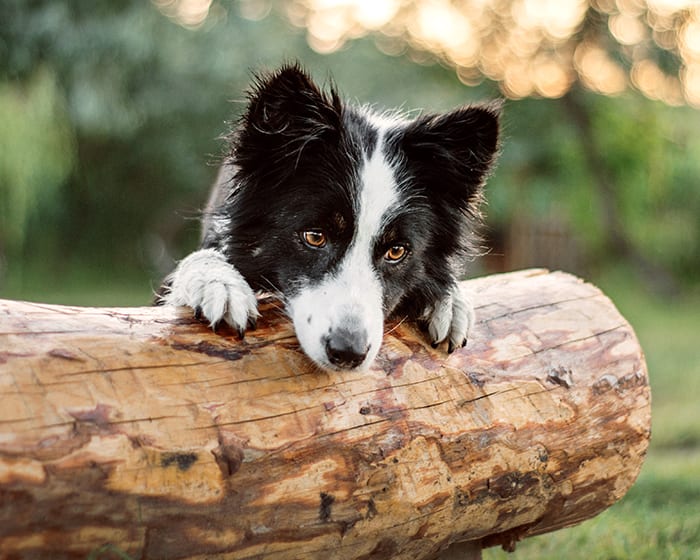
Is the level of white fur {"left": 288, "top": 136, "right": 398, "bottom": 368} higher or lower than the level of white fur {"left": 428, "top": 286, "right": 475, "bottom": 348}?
higher

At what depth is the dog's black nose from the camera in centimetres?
278

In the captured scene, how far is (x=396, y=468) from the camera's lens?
108 inches

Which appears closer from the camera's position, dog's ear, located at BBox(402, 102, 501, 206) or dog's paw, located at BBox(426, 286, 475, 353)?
dog's paw, located at BBox(426, 286, 475, 353)

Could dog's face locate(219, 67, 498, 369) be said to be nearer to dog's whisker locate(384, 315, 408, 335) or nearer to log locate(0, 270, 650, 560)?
dog's whisker locate(384, 315, 408, 335)

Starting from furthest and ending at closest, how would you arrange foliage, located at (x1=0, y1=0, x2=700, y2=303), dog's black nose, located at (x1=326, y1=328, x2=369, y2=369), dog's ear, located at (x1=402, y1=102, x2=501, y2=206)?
foliage, located at (x1=0, y1=0, x2=700, y2=303), dog's ear, located at (x1=402, y1=102, x2=501, y2=206), dog's black nose, located at (x1=326, y1=328, x2=369, y2=369)

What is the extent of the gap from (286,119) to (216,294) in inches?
31.8

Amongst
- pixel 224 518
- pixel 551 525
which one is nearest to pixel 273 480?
pixel 224 518

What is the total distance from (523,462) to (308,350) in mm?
930

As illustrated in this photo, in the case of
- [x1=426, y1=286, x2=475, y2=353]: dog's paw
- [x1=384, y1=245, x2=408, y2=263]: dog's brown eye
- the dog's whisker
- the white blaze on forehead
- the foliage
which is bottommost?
the foliage

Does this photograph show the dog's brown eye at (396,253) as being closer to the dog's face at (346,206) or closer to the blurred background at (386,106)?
the dog's face at (346,206)

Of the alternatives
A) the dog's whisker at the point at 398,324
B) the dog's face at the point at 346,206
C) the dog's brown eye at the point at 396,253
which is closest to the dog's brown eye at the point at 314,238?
the dog's face at the point at 346,206

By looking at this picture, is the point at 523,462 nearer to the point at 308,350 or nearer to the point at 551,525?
the point at 551,525

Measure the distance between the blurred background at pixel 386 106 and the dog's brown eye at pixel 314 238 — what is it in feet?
21.4

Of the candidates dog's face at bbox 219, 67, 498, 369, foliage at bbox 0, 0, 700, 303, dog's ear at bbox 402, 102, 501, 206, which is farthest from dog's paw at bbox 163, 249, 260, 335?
foliage at bbox 0, 0, 700, 303
